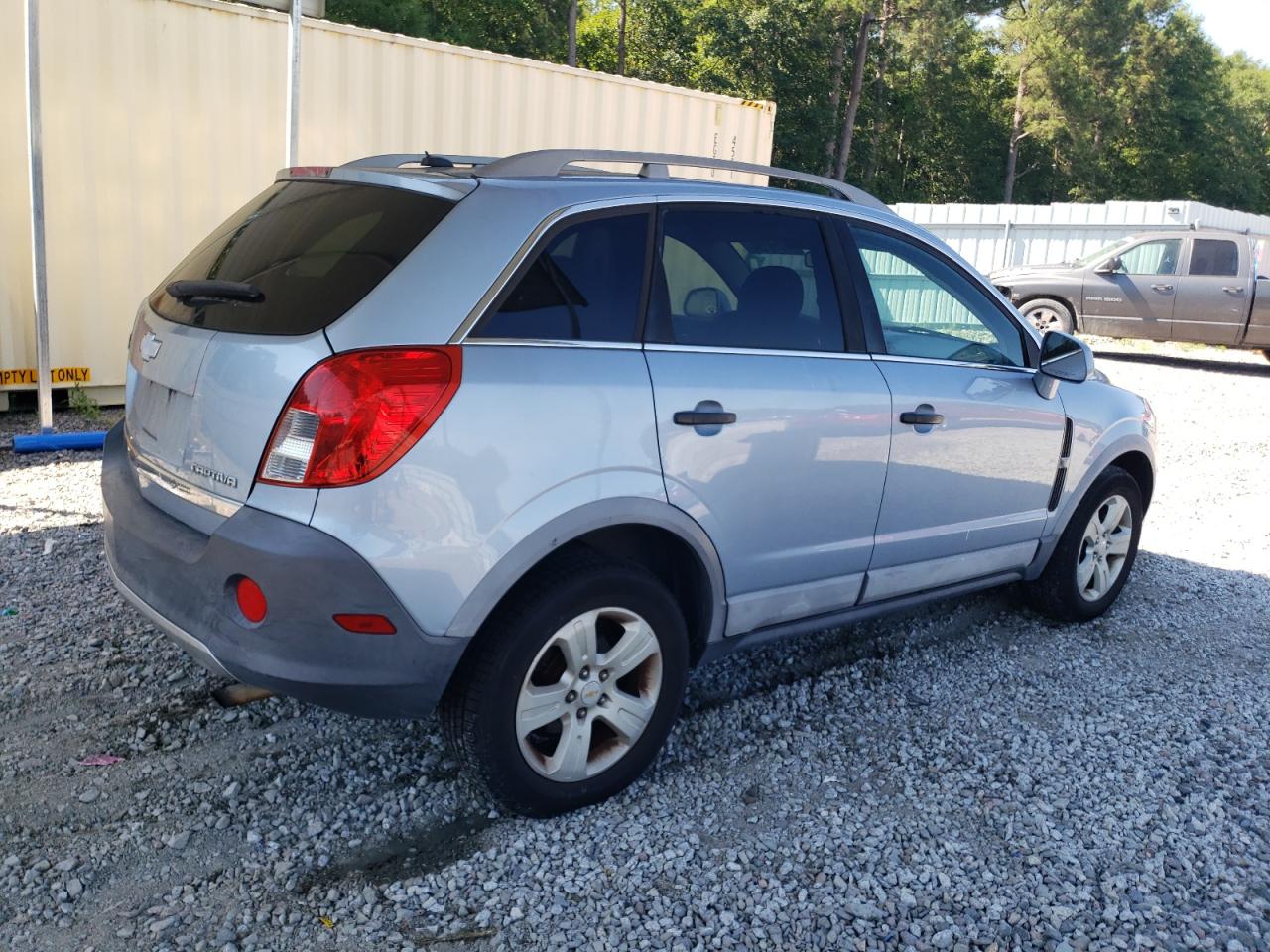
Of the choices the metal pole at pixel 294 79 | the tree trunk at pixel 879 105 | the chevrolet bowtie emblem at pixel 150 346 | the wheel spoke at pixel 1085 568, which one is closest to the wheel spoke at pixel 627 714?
the chevrolet bowtie emblem at pixel 150 346

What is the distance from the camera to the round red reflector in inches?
107

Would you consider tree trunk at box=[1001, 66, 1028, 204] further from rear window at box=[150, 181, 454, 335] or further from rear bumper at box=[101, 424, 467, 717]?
rear bumper at box=[101, 424, 467, 717]

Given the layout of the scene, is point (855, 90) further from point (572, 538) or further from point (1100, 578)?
point (572, 538)

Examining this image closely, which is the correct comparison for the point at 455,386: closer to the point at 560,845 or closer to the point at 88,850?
the point at 560,845

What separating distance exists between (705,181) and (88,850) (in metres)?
2.64

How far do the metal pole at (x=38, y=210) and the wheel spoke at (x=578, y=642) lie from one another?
18.0ft

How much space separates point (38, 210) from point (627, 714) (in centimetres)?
563

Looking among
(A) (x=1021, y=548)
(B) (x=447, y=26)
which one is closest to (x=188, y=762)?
(A) (x=1021, y=548)

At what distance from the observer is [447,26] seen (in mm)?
37562

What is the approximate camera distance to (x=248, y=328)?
291 cm

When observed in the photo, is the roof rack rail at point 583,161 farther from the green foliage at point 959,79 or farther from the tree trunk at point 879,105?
the tree trunk at point 879,105

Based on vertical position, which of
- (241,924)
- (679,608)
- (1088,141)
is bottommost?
(241,924)

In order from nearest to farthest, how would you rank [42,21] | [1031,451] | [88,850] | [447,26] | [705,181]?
[88,850] < [705,181] < [1031,451] < [42,21] < [447,26]

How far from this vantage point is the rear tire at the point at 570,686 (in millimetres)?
2910
